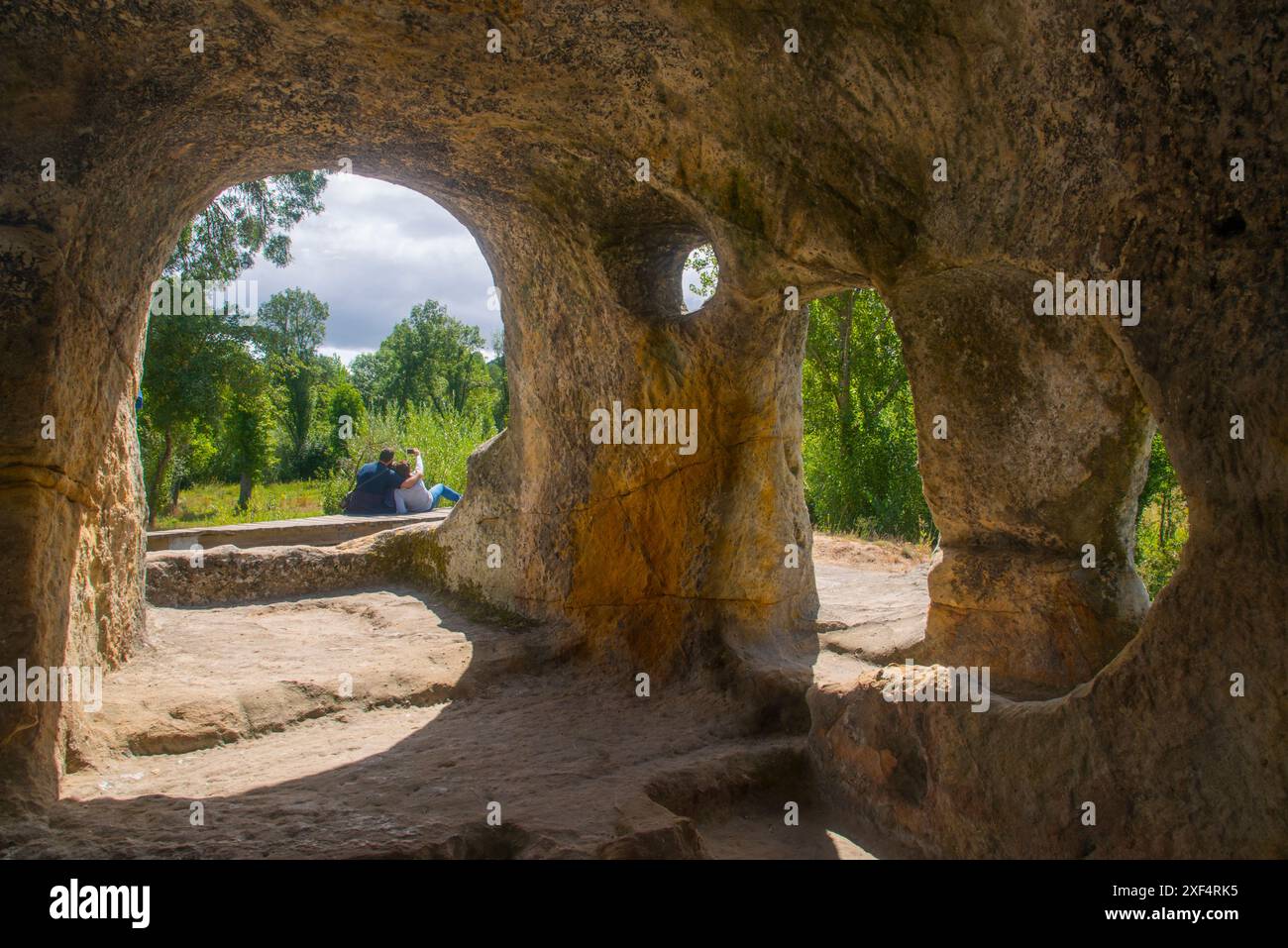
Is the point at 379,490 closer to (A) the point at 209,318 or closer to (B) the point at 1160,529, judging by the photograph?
(A) the point at 209,318

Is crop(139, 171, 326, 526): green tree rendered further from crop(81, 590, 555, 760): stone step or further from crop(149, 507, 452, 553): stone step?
crop(81, 590, 555, 760): stone step

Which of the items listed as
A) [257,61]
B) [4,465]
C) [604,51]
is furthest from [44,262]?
[604,51]

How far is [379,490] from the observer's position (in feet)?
34.1

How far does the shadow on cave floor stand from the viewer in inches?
118

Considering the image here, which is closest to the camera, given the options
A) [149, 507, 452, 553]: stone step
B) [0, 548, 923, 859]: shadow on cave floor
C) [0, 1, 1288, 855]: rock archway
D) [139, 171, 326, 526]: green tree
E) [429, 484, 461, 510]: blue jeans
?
[0, 1, 1288, 855]: rock archway

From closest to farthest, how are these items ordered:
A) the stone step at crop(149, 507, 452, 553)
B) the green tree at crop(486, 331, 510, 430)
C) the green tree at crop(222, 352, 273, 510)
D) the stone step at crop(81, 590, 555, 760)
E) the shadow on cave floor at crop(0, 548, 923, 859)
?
1. the shadow on cave floor at crop(0, 548, 923, 859)
2. the stone step at crop(81, 590, 555, 760)
3. the stone step at crop(149, 507, 452, 553)
4. the green tree at crop(222, 352, 273, 510)
5. the green tree at crop(486, 331, 510, 430)

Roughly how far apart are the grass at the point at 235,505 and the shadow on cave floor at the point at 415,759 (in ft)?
35.4

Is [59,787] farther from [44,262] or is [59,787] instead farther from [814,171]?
[814,171]

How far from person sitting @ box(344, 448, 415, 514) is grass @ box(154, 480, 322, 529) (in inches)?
210

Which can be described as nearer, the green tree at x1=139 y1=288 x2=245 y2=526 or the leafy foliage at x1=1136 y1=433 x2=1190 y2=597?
the leafy foliage at x1=1136 y1=433 x2=1190 y2=597

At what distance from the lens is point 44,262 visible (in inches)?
129

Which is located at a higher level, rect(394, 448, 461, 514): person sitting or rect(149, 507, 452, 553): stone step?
rect(394, 448, 461, 514): person sitting

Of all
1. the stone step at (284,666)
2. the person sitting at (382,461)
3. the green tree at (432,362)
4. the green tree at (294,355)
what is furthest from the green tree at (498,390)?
the stone step at (284,666)

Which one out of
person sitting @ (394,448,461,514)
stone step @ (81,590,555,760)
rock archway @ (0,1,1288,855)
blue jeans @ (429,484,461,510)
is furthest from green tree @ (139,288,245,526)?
rock archway @ (0,1,1288,855)
